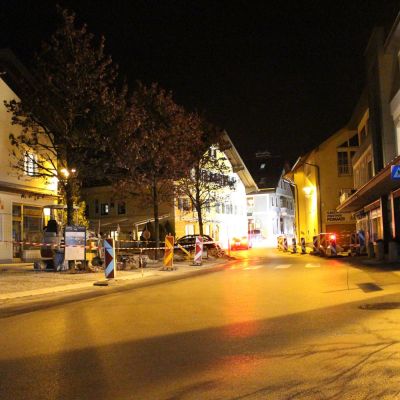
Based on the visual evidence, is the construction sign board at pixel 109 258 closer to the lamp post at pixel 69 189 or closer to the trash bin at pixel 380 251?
the lamp post at pixel 69 189

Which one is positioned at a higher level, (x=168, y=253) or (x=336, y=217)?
(x=336, y=217)

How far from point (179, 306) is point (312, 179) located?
44.1 m

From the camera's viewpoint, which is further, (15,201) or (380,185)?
(15,201)

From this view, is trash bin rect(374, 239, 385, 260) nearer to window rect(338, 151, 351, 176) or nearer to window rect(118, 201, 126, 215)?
window rect(338, 151, 351, 176)

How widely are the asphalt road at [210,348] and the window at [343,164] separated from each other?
38901mm

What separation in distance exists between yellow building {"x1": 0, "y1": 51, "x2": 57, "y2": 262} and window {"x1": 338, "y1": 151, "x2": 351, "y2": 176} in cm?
2884

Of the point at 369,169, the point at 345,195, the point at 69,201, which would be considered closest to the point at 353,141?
the point at 345,195

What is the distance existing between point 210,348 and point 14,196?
855 inches

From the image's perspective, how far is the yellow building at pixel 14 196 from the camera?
2609cm

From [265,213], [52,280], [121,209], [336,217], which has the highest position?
[265,213]

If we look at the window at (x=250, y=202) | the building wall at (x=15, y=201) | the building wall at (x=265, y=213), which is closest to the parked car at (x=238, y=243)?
the building wall at (x=15, y=201)

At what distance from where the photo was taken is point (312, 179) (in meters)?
54.2

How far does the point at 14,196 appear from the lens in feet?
89.0

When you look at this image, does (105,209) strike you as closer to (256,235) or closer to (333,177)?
(333,177)
